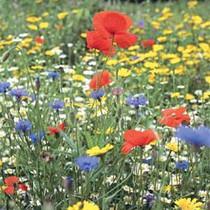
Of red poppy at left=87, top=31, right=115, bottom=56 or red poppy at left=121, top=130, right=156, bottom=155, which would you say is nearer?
red poppy at left=121, top=130, right=156, bottom=155

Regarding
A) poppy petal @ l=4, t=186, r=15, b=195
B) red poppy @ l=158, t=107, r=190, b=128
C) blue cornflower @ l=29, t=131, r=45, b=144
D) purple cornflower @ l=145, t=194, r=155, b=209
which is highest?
red poppy @ l=158, t=107, r=190, b=128

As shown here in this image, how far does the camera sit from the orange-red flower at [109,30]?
62.7 inches

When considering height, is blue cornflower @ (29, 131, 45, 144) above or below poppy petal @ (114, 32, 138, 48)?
below

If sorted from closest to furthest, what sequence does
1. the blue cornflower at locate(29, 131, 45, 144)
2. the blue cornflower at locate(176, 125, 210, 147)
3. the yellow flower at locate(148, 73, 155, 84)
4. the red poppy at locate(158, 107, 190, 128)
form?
1. the blue cornflower at locate(176, 125, 210, 147)
2. the red poppy at locate(158, 107, 190, 128)
3. the blue cornflower at locate(29, 131, 45, 144)
4. the yellow flower at locate(148, 73, 155, 84)

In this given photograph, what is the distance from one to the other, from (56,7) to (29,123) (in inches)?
167

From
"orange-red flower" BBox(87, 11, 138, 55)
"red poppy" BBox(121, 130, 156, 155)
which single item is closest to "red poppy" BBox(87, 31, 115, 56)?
"orange-red flower" BBox(87, 11, 138, 55)

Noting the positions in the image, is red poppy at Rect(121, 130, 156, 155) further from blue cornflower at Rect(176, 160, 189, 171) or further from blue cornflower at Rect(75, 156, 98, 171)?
blue cornflower at Rect(176, 160, 189, 171)

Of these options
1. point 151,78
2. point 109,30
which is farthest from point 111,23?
point 151,78

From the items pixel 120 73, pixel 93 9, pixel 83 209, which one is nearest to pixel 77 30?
pixel 93 9

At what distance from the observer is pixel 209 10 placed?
24.1 ft

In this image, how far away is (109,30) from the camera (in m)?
1.63

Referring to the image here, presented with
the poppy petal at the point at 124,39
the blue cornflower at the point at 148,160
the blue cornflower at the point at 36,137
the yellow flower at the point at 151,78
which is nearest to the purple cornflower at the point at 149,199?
the blue cornflower at the point at 148,160

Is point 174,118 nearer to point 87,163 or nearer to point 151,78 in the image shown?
point 87,163

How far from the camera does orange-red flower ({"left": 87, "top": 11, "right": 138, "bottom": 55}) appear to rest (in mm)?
1592
